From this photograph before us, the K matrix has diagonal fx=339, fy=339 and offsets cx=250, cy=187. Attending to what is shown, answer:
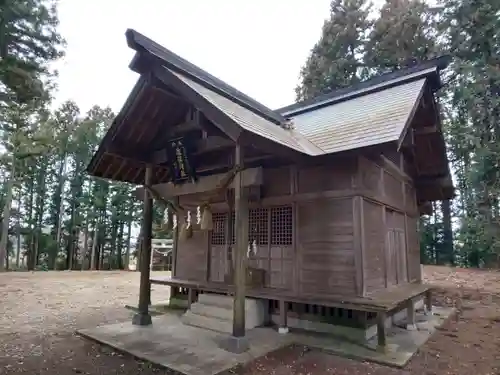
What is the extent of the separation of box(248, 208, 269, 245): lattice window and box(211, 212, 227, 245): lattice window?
71cm

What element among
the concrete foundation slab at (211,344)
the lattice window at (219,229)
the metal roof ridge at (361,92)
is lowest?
the concrete foundation slab at (211,344)

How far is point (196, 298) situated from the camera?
7945mm

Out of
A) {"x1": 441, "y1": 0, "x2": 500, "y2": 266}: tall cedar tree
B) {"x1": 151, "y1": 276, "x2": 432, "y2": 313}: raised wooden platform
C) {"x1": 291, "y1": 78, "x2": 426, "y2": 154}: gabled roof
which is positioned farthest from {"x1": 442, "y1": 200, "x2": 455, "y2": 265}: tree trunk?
{"x1": 291, "y1": 78, "x2": 426, "y2": 154}: gabled roof

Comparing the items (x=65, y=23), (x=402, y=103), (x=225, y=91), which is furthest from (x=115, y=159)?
(x=402, y=103)

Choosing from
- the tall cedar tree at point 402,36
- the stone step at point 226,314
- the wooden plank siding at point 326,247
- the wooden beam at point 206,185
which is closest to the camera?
the wooden beam at point 206,185

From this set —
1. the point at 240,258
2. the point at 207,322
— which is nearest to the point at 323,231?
the point at 240,258

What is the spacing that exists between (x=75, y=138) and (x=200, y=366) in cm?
2305

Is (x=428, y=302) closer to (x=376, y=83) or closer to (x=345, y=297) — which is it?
(x=345, y=297)

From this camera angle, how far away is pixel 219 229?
7.75 m

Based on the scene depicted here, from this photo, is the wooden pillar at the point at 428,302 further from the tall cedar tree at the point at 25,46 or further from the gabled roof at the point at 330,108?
the tall cedar tree at the point at 25,46

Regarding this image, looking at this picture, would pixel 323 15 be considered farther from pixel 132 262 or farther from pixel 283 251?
pixel 132 262

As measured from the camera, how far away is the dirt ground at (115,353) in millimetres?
4602

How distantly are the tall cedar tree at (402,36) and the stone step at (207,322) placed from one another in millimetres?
17667

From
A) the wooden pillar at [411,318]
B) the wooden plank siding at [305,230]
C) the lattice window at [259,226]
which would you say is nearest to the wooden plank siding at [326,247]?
the wooden plank siding at [305,230]
